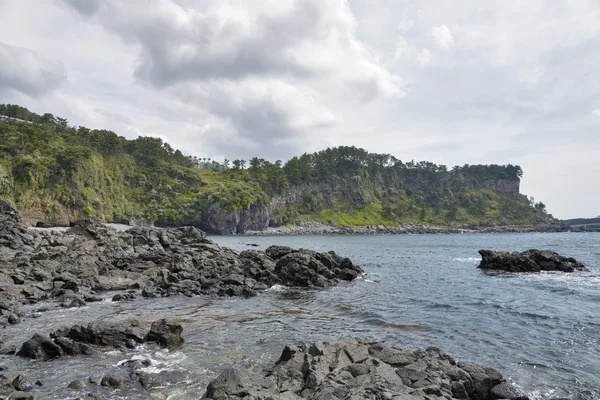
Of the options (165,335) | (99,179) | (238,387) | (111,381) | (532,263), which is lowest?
(111,381)

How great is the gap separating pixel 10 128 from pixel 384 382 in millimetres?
142966

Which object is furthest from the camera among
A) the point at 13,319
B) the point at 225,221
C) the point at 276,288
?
the point at 225,221

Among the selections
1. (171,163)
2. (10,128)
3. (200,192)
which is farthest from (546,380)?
(171,163)

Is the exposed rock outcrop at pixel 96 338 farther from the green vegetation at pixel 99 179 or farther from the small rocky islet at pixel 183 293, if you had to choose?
the green vegetation at pixel 99 179

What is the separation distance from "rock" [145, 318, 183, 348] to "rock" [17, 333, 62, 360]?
3916 mm

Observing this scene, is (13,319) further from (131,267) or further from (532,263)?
(532,263)

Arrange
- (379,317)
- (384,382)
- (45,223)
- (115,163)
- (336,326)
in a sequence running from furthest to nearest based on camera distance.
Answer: (115,163), (45,223), (379,317), (336,326), (384,382)

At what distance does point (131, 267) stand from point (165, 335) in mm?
25007

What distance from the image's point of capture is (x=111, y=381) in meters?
13.0

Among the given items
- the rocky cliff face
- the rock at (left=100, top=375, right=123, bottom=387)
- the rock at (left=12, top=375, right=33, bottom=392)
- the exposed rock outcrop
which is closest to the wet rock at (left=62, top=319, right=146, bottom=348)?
the exposed rock outcrop

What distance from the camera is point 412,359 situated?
1416cm

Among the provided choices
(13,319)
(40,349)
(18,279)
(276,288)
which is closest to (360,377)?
(40,349)

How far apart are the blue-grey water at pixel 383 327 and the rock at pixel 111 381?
1.00 m

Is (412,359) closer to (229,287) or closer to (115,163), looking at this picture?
(229,287)
